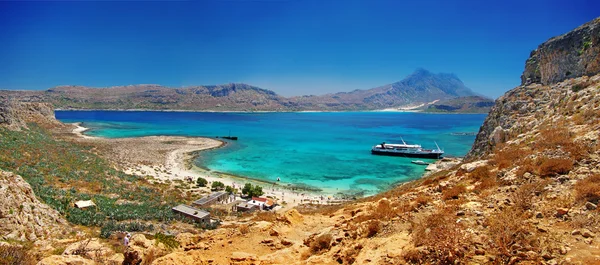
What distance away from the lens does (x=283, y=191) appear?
36.4m

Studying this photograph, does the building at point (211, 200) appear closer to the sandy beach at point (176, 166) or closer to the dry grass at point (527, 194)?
the sandy beach at point (176, 166)

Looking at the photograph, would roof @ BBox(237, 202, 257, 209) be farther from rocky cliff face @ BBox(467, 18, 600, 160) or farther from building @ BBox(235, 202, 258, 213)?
rocky cliff face @ BBox(467, 18, 600, 160)

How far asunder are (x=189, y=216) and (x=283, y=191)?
1629cm

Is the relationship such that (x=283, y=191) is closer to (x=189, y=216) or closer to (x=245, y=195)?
(x=245, y=195)

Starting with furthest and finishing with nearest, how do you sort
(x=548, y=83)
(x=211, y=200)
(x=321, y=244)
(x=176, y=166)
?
(x=176, y=166) < (x=211, y=200) < (x=548, y=83) < (x=321, y=244)

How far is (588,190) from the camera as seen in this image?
709 cm

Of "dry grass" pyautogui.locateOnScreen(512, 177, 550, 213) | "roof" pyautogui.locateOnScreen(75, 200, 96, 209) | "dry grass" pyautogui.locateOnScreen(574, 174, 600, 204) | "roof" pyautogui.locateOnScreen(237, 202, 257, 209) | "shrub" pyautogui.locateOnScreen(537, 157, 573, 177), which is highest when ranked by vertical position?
"shrub" pyautogui.locateOnScreen(537, 157, 573, 177)

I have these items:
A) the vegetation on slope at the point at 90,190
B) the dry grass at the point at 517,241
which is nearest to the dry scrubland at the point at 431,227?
the dry grass at the point at 517,241

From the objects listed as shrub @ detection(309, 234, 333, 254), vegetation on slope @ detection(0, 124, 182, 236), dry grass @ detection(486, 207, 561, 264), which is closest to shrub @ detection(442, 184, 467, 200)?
dry grass @ detection(486, 207, 561, 264)

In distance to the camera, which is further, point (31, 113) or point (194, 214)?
point (31, 113)

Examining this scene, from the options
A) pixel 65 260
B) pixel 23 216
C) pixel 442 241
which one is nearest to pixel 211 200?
pixel 23 216

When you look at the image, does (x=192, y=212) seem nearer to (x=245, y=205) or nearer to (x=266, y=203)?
(x=245, y=205)

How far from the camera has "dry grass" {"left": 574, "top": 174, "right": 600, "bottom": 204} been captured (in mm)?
6961

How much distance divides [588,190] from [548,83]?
25.9m
